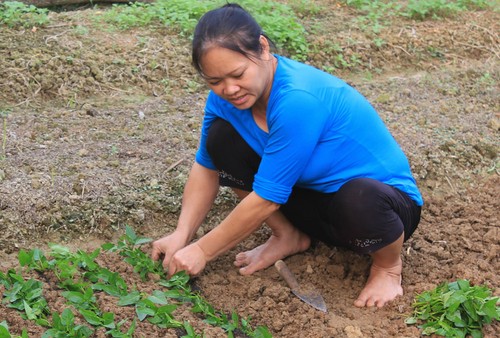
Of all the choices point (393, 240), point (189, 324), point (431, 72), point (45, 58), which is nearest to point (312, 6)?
point (431, 72)

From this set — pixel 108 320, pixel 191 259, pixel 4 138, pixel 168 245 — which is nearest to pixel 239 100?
pixel 191 259

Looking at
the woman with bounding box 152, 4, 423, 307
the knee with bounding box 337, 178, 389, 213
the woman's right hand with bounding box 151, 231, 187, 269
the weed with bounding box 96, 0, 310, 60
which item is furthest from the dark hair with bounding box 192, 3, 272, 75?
the weed with bounding box 96, 0, 310, 60

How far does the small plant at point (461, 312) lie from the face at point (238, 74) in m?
0.92

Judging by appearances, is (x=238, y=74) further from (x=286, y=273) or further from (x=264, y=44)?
(x=286, y=273)

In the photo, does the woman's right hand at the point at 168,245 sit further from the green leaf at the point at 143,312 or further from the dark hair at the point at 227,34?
the dark hair at the point at 227,34

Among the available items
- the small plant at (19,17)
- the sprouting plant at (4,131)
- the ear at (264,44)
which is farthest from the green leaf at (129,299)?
the small plant at (19,17)

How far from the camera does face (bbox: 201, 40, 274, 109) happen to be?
228cm

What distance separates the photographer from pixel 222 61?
228 cm

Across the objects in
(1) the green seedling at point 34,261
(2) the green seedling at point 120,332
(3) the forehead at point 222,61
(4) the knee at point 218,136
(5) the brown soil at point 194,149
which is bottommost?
(5) the brown soil at point 194,149

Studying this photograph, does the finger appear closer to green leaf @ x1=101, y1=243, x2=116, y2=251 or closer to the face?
green leaf @ x1=101, y1=243, x2=116, y2=251

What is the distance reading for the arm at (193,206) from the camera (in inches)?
111

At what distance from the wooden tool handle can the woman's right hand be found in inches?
14.5

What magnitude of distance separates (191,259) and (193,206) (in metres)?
0.31

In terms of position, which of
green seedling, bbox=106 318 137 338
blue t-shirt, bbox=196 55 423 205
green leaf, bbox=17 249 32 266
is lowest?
green leaf, bbox=17 249 32 266
